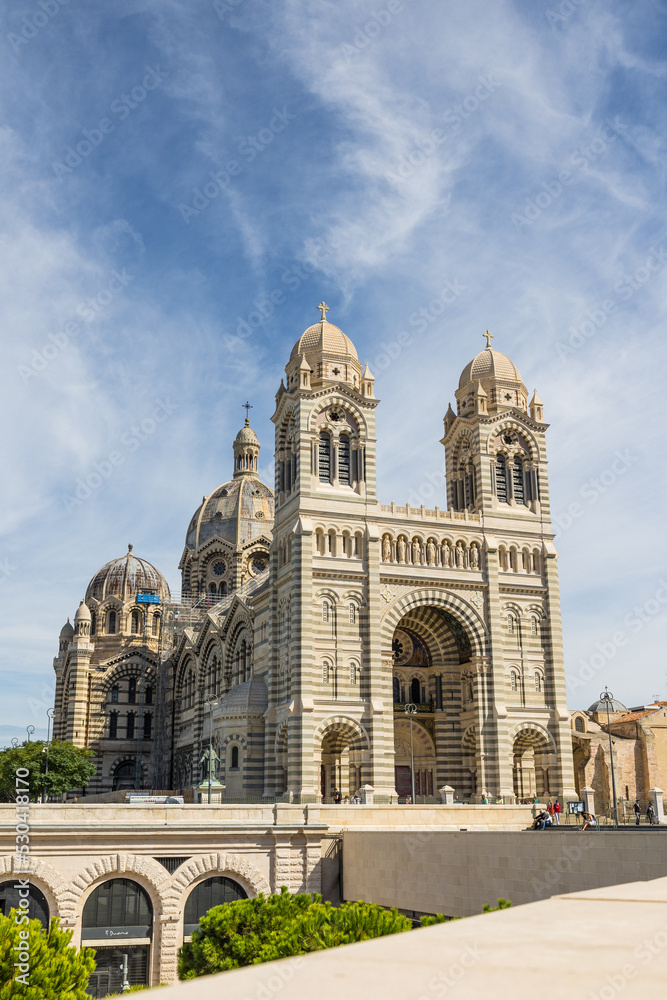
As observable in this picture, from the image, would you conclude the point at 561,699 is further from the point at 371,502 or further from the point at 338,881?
the point at 338,881

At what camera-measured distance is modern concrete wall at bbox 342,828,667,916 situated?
21.8 m

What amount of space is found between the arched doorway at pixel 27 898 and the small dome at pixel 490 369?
3875 centimetres

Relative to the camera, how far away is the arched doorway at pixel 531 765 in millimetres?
50469

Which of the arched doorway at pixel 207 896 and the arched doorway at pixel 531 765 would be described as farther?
the arched doorway at pixel 531 765

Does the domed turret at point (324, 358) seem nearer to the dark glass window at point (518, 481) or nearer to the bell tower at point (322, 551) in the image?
the bell tower at point (322, 551)

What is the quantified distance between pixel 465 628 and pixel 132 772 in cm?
3905

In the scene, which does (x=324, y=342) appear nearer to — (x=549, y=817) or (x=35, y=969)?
(x=549, y=817)

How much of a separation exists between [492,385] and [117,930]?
38.1m

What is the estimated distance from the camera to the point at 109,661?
79062mm

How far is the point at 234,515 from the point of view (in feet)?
266

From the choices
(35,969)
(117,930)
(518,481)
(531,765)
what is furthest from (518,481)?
(35,969)

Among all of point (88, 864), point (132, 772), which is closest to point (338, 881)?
point (88, 864)

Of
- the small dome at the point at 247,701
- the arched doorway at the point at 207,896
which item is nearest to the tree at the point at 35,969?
the arched doorway at the point at 207,896

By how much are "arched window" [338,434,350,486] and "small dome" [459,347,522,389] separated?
405 inches
